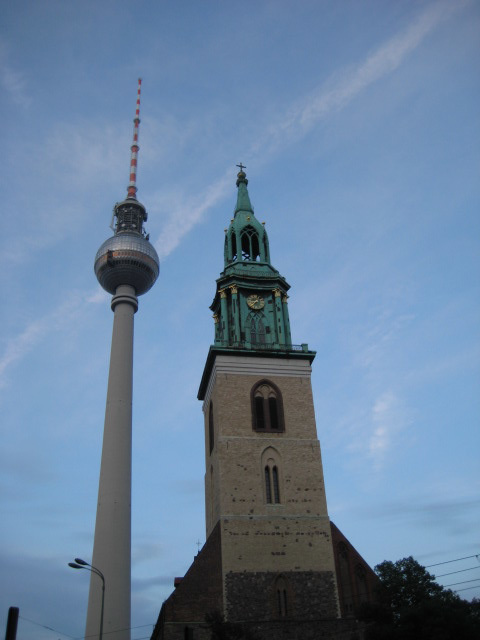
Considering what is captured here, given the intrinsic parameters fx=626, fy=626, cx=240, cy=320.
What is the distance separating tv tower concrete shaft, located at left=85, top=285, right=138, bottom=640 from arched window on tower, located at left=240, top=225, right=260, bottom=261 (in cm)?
1226

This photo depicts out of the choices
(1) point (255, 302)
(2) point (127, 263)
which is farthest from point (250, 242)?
(2) point (127, 263)

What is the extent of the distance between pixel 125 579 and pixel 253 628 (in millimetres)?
13342

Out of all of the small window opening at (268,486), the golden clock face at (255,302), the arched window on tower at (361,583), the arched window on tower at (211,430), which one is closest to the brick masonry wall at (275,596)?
the arched window on tower at (361,583)

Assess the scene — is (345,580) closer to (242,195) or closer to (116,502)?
(116,502)

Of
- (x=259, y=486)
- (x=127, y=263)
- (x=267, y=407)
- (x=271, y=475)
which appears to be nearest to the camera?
(x=259, y=486)

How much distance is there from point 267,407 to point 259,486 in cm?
539

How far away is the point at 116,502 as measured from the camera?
45.1 m

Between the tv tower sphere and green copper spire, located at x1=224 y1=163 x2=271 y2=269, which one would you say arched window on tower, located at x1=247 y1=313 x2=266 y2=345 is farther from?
the tv tower sphere

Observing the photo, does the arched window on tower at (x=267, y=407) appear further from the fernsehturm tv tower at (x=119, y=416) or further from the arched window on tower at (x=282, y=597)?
the fernsehturm tv tower at (x=119, y=416)

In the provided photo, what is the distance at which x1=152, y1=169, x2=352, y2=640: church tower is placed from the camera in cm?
3341

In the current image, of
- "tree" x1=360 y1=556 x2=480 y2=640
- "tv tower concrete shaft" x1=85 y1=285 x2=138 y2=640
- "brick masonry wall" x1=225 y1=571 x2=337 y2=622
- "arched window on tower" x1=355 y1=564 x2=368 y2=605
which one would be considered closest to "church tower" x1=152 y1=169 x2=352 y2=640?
"brick masonry wall" x1=225 y1=571 x2=337 y2=622

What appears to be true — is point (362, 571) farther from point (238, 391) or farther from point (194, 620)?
point (238, 391)

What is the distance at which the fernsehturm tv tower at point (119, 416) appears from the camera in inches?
1649

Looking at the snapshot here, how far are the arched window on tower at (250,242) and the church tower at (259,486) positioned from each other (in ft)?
9.28
